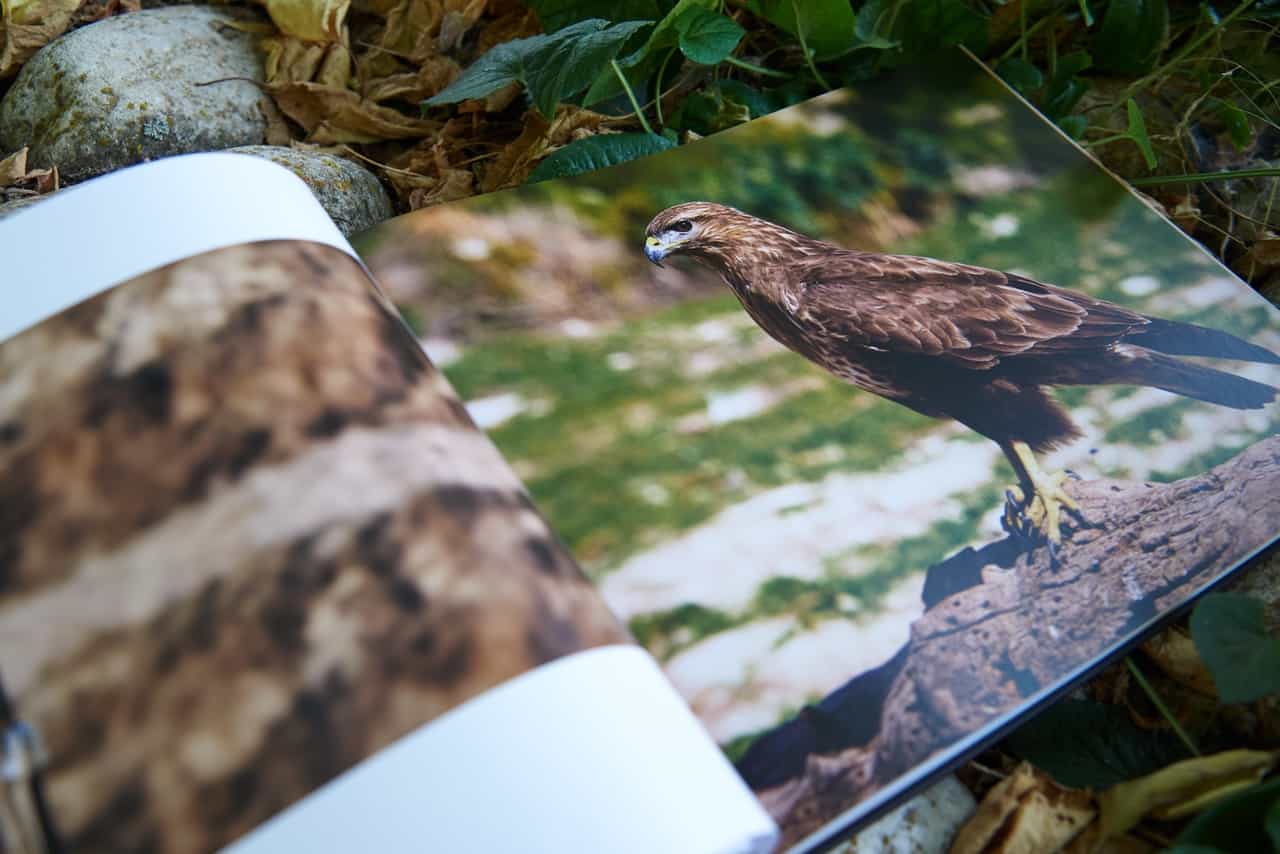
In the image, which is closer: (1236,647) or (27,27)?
(1236,647)

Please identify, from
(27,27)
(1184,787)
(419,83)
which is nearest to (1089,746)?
(1184,787)

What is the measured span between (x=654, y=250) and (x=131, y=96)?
43cm

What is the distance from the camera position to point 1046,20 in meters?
0.83

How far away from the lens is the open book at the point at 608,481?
13.9 inches

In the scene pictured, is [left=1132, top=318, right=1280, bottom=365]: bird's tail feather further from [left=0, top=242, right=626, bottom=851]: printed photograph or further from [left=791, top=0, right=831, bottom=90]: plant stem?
[left=0, top=242, right=626, bottom=851]: printed photograph

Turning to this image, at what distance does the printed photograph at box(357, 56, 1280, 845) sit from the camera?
0.48 metres

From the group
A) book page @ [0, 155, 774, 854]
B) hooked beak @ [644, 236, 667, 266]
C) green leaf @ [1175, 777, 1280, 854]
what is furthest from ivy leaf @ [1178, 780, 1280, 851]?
hooked beak @ [644, 236, 667, 266]

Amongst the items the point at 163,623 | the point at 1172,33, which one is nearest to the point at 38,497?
the point at 163,623

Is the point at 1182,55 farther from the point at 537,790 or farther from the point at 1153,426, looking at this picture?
the point at 537,790

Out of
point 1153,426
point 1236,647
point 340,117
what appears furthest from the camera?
point 340,117

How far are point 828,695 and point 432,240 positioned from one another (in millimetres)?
324

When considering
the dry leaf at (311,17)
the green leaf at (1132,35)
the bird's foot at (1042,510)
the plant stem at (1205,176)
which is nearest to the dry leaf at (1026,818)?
the bird's foot at (1042,510)

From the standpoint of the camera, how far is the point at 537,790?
347 millimetres

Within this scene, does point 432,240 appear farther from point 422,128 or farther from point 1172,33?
point 1172,33
